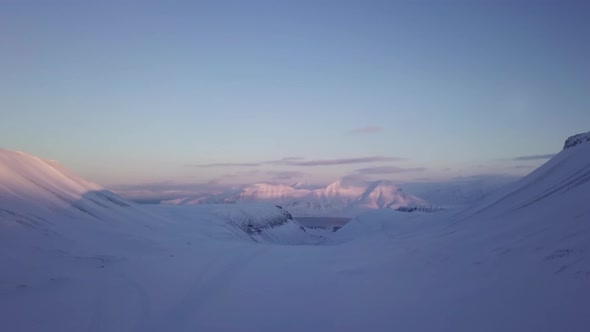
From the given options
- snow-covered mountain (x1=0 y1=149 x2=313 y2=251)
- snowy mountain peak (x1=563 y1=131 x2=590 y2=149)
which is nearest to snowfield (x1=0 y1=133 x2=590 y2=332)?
snow-covered mountain (x1=0 y1=149 x2=313 y2=251)

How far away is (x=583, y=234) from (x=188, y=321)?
11186 mm

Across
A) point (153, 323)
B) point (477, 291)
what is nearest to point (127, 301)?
point (153, 323)

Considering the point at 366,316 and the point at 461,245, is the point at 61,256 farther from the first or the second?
the point at 461,245

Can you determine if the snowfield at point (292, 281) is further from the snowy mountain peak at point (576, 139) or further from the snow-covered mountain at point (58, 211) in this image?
the snowy mountain peak at point (576, 139)

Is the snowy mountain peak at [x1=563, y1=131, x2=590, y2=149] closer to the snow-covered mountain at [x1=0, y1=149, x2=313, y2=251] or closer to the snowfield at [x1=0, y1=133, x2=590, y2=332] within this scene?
the snowfield at [x1=0, y1=133, x2=590, y2=332]

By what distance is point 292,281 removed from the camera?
46.8 feet

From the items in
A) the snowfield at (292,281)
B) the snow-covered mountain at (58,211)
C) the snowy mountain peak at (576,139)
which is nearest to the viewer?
the snowfield at (292,281)

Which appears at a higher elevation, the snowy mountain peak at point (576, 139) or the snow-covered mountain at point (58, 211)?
the snowy mountain peak at point (576, 139)

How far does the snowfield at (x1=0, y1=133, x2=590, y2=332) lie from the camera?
856cm

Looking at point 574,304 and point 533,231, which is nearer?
point 574,304

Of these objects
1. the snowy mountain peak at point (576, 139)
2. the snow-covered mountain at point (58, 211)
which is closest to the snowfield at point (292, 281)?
the snow-covered mountain at point (58, 211)

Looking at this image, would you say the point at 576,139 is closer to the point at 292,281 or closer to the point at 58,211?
the point at 292,281

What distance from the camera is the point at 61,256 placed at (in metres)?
15.2

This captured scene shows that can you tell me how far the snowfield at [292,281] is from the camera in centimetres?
856
